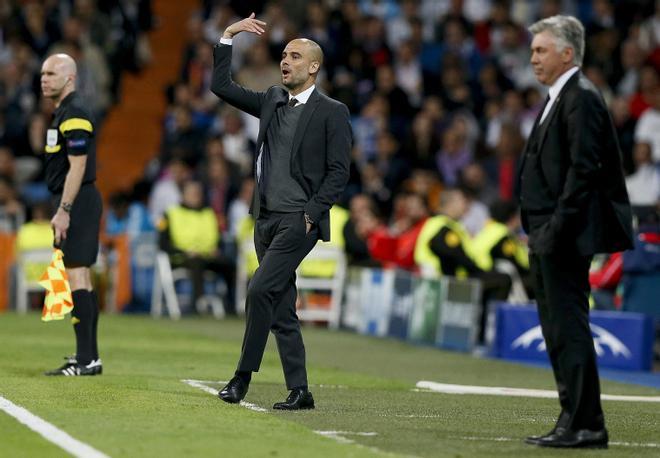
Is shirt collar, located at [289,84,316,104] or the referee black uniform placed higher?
shirt collar, located at [289,84,316,104]

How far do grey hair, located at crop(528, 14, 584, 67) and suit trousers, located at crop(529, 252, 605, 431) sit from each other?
1087 mm

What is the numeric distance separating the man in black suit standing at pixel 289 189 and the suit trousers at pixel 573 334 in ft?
6.22

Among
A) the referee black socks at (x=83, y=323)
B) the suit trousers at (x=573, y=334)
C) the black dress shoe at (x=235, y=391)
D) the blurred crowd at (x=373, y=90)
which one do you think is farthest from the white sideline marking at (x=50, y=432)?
the blurred crowd at (x=373, y=90)

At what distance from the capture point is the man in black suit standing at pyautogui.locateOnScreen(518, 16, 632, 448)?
8094mm

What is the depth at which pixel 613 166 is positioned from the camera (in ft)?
26.8

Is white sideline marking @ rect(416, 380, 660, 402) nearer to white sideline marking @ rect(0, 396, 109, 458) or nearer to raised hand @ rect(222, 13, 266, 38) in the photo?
raised hand @ rect(222, 13, 266, 38)

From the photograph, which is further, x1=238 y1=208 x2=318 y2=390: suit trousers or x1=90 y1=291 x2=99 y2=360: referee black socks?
x1=90 y1=291 x2=99 y2=360: referee black socks

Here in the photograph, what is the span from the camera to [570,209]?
806cm

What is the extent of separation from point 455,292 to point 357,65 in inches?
356

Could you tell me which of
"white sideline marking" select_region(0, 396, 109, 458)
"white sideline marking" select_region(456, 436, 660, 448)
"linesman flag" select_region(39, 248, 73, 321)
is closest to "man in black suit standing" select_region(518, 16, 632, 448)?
"white sideline marking" select_region(456, 436, 660, 448)

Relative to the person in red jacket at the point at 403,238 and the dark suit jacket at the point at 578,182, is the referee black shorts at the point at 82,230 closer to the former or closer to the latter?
the dark suit jacket at the point at 578,182

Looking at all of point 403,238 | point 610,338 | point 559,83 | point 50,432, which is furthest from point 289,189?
point 403,238

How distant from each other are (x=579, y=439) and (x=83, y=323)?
4.71 meters

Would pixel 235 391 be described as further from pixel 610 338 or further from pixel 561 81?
pixel 610 338
